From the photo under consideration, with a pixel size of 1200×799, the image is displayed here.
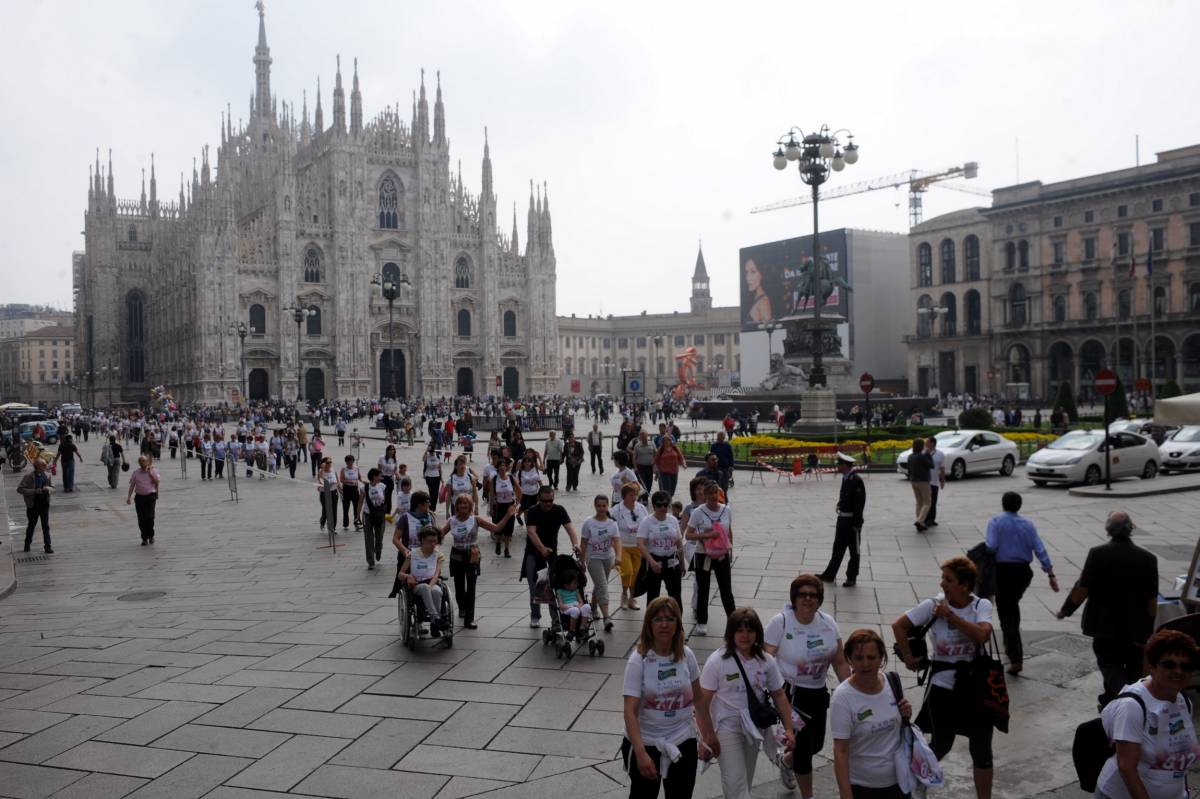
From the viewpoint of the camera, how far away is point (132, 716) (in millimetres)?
6582

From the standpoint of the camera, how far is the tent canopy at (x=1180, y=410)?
11273 mm

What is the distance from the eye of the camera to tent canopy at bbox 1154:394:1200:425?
11.3 metres

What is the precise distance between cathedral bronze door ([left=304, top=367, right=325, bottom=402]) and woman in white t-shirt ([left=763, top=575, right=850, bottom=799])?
66.6 m

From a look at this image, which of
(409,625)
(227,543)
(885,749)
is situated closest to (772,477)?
(227,543)

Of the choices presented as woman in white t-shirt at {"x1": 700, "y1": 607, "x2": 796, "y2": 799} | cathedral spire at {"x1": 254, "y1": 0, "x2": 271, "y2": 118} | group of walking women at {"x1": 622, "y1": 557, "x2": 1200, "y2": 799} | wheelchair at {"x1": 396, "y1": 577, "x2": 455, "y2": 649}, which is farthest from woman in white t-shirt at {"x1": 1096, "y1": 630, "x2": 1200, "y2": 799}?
cathedral spire at {"x1": 254, "y1": 0, "x2": 271, "y2": 118}

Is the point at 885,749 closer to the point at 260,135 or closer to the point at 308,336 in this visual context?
the point at 308,336

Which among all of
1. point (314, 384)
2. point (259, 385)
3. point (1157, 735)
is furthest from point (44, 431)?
point (1157, 735)

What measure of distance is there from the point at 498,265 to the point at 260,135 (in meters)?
27.3

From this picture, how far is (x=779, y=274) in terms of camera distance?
3009 inches

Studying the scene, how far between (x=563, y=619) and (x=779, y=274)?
234 ft

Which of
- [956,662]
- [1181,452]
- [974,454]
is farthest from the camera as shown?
[1181,452]

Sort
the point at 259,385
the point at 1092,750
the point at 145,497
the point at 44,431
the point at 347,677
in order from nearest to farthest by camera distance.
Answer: the point at 1092,750 → the point at 347,677 → the point at 145,497 → the point at 44,431 → the point at 259,385

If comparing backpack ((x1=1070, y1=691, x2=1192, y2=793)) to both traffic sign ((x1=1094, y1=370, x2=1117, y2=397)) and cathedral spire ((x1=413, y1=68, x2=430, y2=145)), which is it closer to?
traffic sign ((x1=1094, y1=370, x2=1117, y2=397))

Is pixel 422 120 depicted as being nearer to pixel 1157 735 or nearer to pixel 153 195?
pixel 153 195
